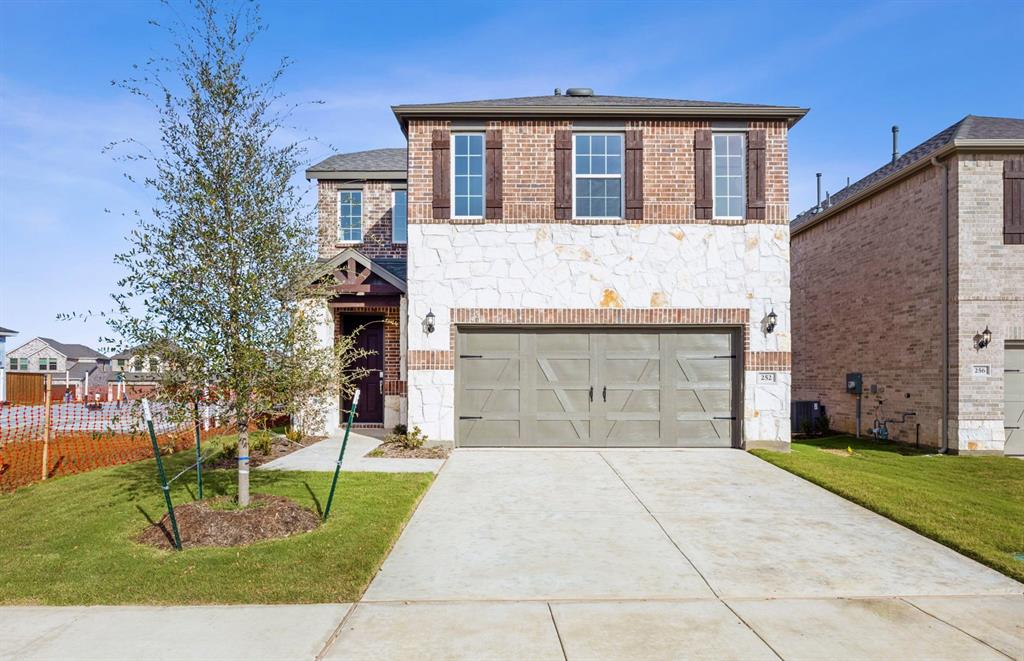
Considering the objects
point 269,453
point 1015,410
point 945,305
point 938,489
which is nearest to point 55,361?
point 269,453

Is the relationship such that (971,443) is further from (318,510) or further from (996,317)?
(318,510)

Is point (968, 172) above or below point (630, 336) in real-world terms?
above

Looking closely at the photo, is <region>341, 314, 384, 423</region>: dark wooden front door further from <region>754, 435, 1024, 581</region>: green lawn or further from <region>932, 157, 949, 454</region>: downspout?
<region>932, 157, 949, 454</region>: downspout

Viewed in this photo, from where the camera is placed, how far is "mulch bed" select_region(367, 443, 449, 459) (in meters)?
10.9

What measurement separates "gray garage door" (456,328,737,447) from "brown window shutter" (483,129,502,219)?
2.44 m

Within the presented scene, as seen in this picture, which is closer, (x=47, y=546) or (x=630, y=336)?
(x=47, y=546)

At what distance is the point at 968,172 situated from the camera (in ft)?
41.0

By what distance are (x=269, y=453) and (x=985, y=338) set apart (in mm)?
14632

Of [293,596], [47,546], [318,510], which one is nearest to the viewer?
[293,596]

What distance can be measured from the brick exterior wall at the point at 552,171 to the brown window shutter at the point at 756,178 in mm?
101

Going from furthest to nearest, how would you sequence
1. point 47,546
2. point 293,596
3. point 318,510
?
point 318,510
point 47,546
point 293,596

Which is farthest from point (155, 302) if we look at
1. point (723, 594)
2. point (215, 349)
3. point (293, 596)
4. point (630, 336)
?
point (630, 336)

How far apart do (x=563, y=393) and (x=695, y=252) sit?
3.84 metres

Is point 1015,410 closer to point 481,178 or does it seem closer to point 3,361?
point 481,178
